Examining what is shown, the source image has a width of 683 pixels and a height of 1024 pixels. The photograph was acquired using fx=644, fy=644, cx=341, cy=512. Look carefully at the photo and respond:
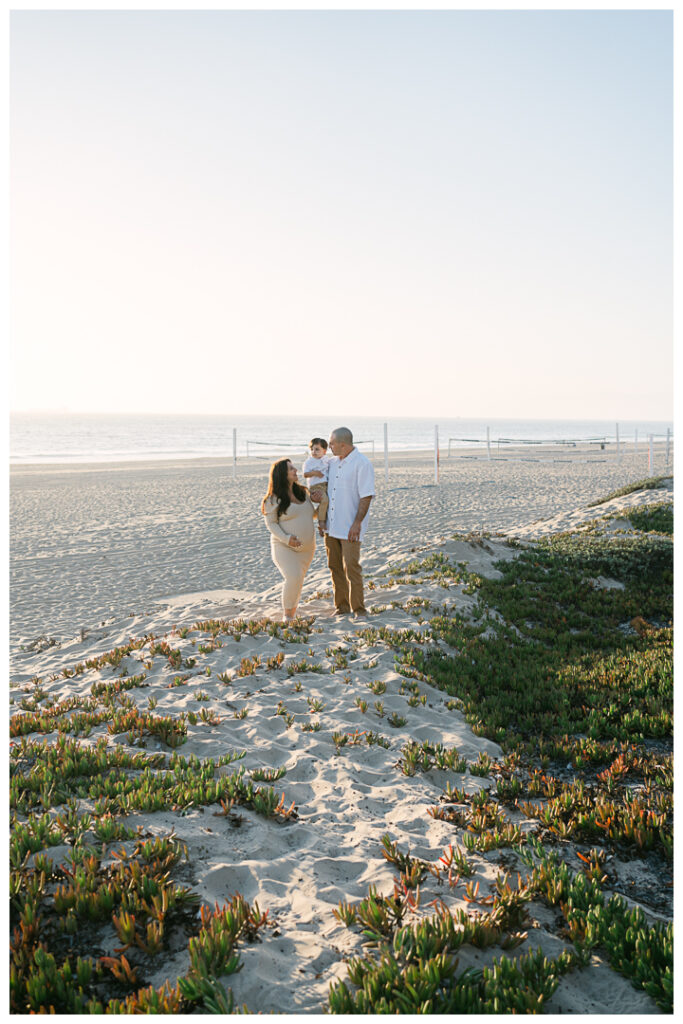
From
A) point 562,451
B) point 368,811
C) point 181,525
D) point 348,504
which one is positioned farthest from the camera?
point 562,451

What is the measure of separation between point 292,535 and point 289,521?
0.60ft

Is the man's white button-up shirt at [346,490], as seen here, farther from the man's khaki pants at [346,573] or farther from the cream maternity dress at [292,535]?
the cream maternity dress at [292,535]

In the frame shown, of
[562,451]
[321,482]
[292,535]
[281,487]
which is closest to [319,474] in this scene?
[321,482]

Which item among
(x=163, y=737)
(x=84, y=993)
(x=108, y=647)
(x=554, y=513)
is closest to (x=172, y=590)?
(x=108, y=647)

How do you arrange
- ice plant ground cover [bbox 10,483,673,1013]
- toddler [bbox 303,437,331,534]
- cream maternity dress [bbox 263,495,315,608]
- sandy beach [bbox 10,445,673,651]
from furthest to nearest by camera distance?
sandy beach [bbox 10,445,673,651] → toddler [bbox 303,437,331,534] → cream maternity dress [bbox 263,495,315,608] → ice plant ground cover [bbox 10,483,673,1013]

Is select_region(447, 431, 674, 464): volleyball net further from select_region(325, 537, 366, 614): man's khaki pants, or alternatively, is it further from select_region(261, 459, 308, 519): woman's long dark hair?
select_region(261, 459, 308, 519): woman's long dark hair

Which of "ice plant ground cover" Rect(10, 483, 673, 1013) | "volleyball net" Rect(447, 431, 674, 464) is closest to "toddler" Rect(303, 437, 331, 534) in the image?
"ice plant ground cover" Rect(10, 483, 673, 1013)

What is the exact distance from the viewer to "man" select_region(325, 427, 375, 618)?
7988 mm

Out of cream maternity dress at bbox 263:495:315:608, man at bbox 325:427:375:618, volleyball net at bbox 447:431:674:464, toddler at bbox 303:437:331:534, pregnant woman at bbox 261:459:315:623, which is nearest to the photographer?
man at bbox 325:427:375:618

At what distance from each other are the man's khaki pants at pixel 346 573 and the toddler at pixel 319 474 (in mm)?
330

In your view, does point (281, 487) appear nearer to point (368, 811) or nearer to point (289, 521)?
point (289, 521)

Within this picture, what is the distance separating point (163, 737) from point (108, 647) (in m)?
3.96

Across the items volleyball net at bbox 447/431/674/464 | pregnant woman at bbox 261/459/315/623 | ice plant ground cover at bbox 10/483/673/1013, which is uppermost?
volleyball net at bbox 447/431/674/464

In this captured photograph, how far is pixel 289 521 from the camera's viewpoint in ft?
26.9
